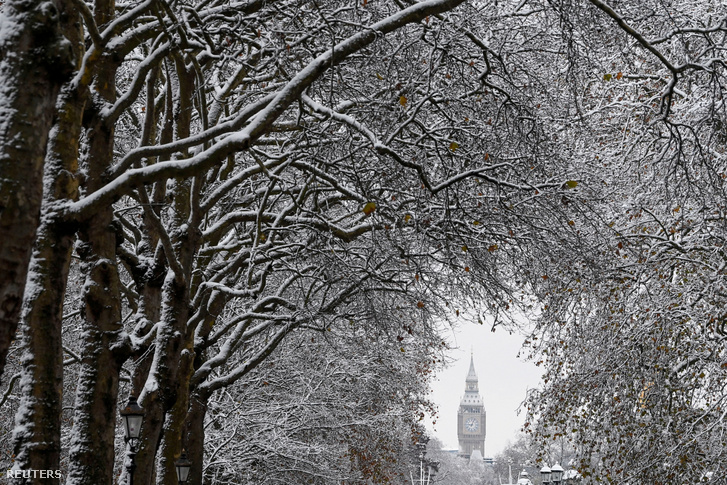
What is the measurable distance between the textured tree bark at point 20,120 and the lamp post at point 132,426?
4.47 meters

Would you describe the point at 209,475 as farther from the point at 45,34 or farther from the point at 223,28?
the point at 45,34

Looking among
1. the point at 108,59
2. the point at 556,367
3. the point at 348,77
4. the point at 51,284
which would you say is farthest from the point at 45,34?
the point at 556,367

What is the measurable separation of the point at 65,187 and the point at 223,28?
240 cm

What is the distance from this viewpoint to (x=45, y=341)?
5.55 metres

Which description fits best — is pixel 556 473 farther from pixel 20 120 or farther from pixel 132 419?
pixel 20 120

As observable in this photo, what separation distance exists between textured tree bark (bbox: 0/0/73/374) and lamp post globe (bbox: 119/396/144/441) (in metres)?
4.46

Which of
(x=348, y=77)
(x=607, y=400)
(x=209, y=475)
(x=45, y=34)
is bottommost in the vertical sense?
(x=209, y=475)

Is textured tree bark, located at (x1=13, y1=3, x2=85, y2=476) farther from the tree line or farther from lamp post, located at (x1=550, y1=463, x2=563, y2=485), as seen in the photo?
lamp post, located at (x1=550, y1=463, x2=563, y2=485)

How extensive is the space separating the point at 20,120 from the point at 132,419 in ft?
16.2

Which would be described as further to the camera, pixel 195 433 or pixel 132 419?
pixel 195 433

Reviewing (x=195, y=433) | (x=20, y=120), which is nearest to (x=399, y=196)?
(x=195, y=433)

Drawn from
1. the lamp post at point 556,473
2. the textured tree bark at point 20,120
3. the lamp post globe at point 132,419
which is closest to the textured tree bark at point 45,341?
the lamp post globe at point 132,419

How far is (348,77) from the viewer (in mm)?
9047

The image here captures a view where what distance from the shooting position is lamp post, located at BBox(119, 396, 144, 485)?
7312mm
